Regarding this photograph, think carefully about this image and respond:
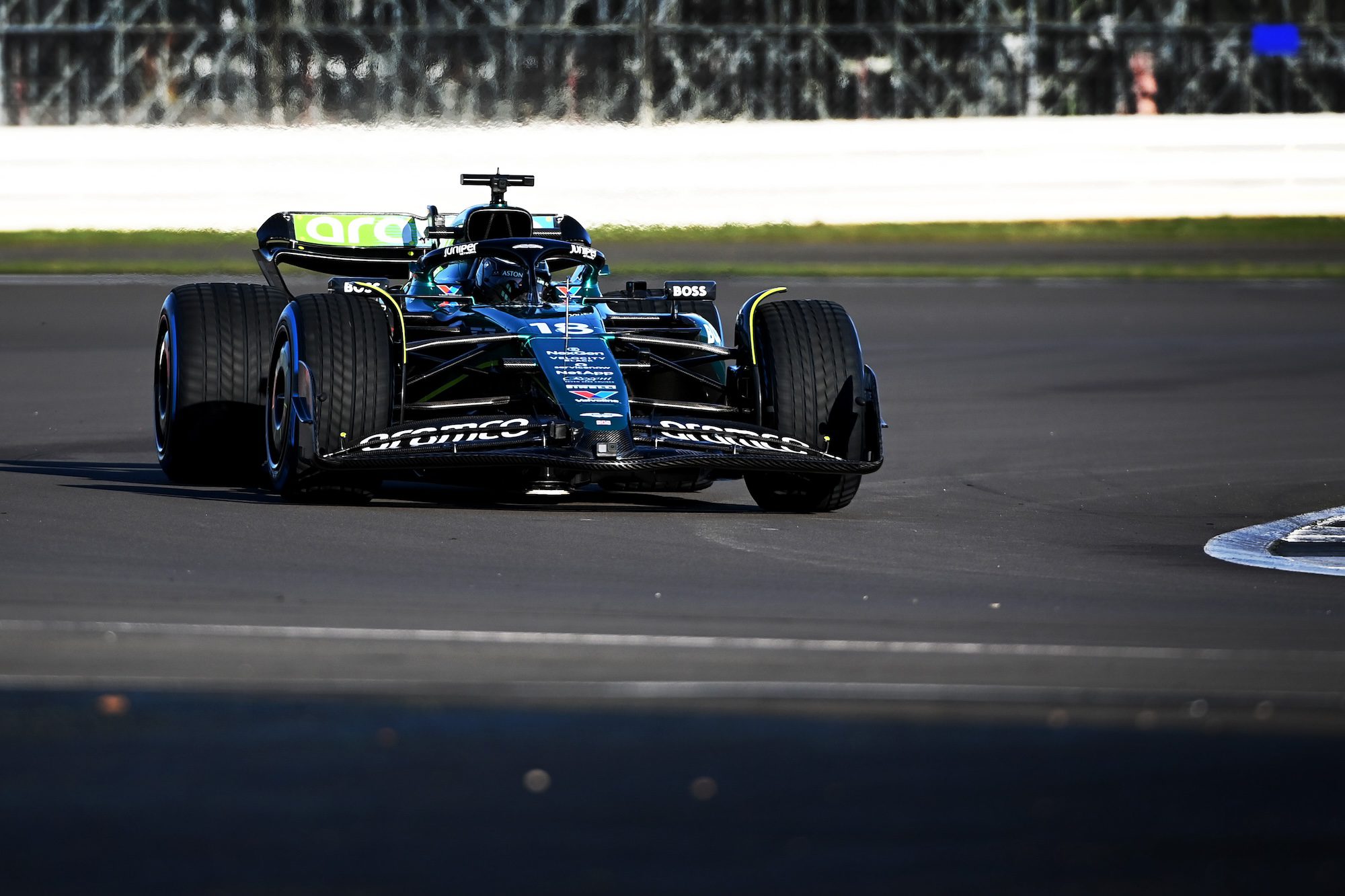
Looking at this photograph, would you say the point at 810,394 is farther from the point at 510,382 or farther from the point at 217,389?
the point at 217,389

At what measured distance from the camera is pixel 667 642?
6.86 m

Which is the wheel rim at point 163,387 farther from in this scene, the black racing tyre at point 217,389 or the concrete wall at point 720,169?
the concrete wall at point 720,169

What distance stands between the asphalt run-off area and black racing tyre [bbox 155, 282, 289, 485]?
27 cm

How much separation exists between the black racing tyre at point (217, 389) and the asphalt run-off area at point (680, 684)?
0.27 metres

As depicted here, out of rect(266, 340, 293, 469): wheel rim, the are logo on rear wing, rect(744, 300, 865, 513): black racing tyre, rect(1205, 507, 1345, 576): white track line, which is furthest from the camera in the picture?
the are logo on rear wing

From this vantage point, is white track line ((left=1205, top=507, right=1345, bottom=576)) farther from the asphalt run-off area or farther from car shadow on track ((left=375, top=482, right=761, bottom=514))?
car shadow on track ((left=375, top=482, right=761, bottom=514))

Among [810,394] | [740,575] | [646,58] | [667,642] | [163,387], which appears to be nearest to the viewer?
[667,642]

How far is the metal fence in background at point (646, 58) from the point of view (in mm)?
31172

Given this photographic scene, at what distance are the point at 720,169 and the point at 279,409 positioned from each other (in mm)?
17784

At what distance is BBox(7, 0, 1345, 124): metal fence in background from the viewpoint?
31.2m

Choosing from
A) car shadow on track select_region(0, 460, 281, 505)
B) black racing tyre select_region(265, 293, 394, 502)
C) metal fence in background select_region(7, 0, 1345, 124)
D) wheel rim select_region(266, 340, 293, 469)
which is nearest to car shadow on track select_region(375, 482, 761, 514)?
black racing tyre select_region(265, 293, 394, 502)

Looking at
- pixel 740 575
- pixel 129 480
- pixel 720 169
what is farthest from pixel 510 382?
pixel 720 169

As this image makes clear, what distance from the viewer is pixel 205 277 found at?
2478cm

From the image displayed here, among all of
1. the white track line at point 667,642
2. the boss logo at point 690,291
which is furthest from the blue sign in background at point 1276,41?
the white track line at point 667,642
